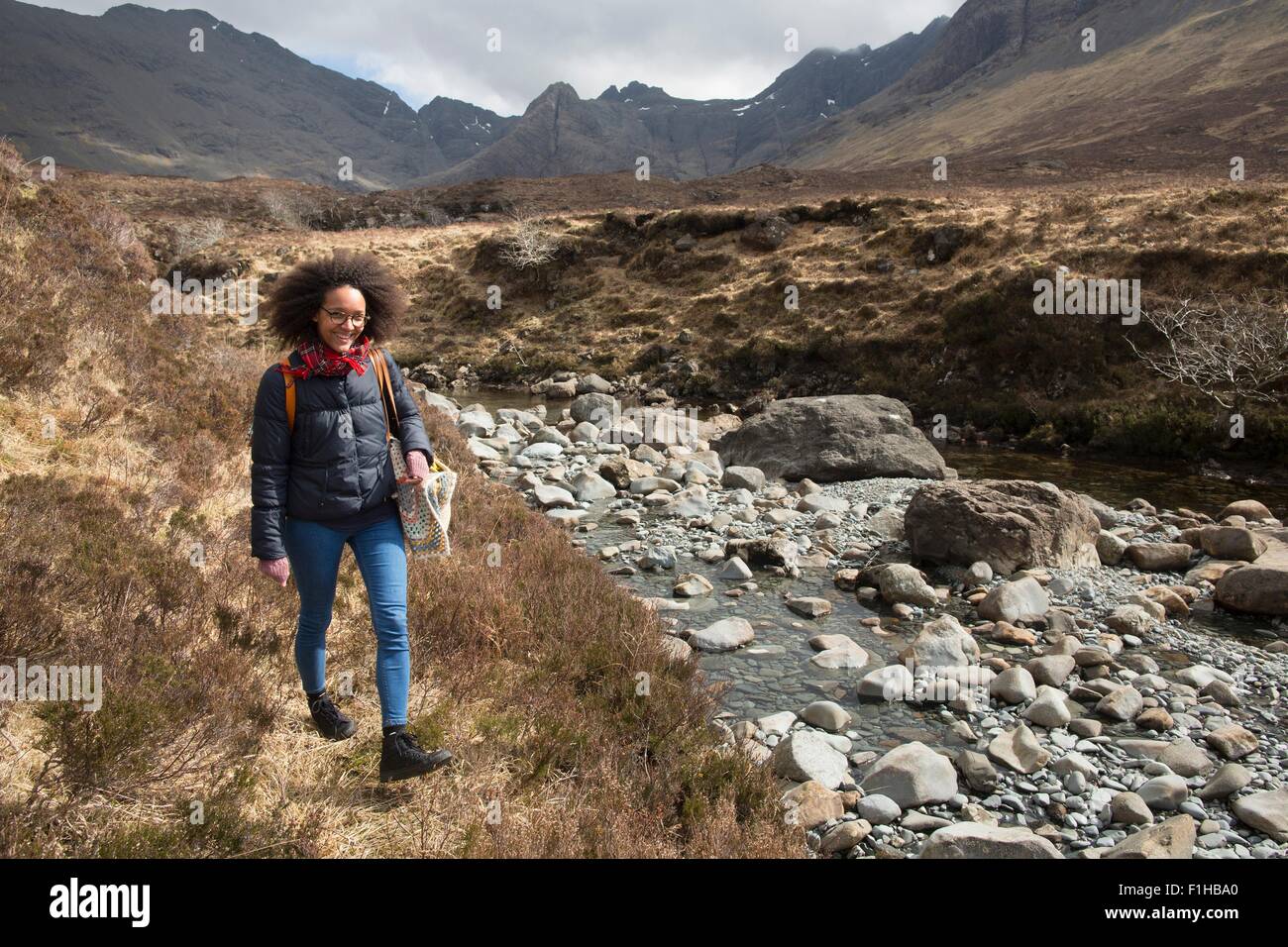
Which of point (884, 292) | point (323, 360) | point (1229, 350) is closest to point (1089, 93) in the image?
point (884, 292)

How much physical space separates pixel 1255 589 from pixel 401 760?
953cm

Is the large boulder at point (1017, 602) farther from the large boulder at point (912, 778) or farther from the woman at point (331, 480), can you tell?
the woman at point (331, 480)

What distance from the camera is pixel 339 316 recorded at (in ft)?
12.3

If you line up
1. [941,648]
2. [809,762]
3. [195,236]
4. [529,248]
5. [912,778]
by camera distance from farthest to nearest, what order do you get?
[195,236], [529,248], [941,648], [809,762], [912,778]

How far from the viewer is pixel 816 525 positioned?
11.9 m

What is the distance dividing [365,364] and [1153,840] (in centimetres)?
507

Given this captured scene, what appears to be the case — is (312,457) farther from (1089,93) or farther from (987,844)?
(1089,93)

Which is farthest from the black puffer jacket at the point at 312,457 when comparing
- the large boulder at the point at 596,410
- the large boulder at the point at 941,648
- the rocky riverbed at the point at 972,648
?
the large boulder at the point at 596,410

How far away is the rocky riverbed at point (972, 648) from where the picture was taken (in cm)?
486

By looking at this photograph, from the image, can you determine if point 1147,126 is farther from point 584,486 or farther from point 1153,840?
point 1153,840

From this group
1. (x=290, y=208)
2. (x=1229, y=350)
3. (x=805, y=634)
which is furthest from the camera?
(x=290, y=208)
